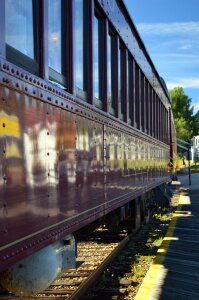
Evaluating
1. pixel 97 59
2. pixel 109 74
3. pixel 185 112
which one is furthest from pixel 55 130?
pixel 185 112

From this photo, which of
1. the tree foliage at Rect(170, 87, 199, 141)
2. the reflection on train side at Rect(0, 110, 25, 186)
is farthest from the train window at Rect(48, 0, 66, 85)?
the tree foliage at Rect(170, 87, 199, 141)

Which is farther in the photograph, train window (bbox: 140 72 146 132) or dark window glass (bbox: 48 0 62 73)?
train window (bbox: 140 72 146 132)

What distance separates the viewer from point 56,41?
3.36m

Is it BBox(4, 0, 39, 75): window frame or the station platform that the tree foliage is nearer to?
the station platform

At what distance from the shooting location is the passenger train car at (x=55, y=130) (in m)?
2.51

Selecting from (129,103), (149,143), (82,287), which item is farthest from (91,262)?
(149,143)

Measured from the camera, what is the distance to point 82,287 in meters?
4.94

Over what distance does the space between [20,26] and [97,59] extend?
1.87 m

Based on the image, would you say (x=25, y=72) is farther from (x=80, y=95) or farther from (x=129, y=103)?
(x=129, y=103)

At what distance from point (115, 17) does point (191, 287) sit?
→ 288cm

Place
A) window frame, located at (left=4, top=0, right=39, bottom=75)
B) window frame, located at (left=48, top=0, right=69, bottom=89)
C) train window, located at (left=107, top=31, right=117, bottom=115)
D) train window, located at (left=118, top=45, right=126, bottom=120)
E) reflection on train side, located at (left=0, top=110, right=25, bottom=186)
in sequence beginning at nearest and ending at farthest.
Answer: reflection on train side, located at (left=0, top=110, right=25, bottom=186), window frame, located at (left=4, top=0, right=39, bottom=75), window frame, located at (left=48, top=0, right=69, bottom=89), train window, located at (left=107, top=31, right=117, bottom=115), train window, located at (left=118, top=45, right=126, bottom=120)

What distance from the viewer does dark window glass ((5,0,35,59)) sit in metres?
2.62

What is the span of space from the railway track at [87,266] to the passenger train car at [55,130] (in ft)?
2.60

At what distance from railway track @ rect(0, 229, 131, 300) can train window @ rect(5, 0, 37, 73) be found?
1.88 metres
